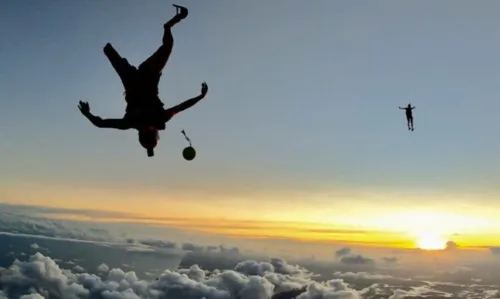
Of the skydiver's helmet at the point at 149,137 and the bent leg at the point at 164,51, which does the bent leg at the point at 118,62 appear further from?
the skydiver's helmet at the point at 149,137

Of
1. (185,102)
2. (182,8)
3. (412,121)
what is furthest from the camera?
(412,121)

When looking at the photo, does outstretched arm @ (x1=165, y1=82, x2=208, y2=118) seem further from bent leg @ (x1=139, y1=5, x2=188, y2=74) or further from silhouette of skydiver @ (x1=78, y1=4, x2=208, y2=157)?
bent leg @ (x1=139, y1=5, x2=188, y2=74)

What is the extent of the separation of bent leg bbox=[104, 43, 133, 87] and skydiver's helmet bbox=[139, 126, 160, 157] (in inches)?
22.9

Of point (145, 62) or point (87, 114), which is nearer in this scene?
point (145, 62)

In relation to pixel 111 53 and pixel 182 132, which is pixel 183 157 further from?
pixel 111 53

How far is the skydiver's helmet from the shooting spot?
18.6 feet

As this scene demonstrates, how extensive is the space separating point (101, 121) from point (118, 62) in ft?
2.68

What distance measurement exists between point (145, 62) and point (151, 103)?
44 cm

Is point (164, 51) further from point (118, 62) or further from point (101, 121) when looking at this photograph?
point (101, 121)

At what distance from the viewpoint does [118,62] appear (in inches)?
223

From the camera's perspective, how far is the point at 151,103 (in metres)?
5.64

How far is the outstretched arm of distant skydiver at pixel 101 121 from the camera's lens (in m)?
5.83

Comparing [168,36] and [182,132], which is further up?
[168,36]

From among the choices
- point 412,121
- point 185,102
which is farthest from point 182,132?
point 412,121
